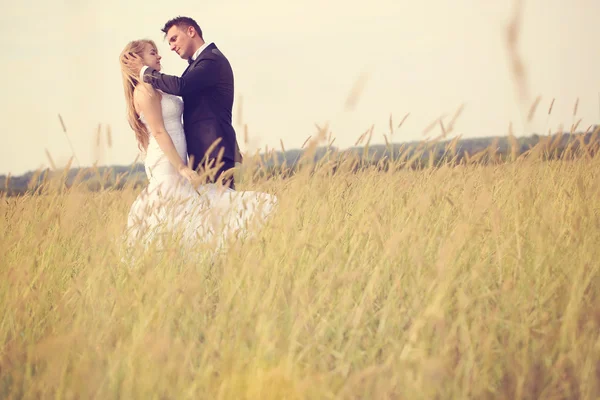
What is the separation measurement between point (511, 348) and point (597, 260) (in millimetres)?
703

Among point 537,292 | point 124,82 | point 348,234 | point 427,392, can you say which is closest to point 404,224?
point 348,234

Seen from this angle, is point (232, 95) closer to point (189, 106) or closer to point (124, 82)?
point (189, 106)

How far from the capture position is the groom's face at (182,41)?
3604mm

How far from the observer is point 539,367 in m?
1.38

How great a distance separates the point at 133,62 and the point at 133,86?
0.48ft

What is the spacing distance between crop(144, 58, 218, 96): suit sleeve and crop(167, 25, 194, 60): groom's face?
0.85 feet

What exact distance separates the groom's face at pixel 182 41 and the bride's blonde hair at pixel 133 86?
0.53 feet

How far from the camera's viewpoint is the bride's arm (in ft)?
10.8

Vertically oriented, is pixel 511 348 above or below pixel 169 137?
below

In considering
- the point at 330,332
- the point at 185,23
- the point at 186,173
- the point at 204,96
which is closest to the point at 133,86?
the point at 204,96

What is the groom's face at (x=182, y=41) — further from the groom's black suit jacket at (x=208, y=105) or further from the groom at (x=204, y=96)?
the groom's black suit jacket at (x=208, y=105)

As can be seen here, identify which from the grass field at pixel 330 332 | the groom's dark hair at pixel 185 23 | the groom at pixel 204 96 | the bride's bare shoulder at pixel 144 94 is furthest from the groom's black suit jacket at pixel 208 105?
the grass field at pixel 330 332

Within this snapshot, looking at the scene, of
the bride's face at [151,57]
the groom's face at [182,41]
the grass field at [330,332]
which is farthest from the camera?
the groom's face at [182,41]

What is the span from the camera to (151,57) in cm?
347
